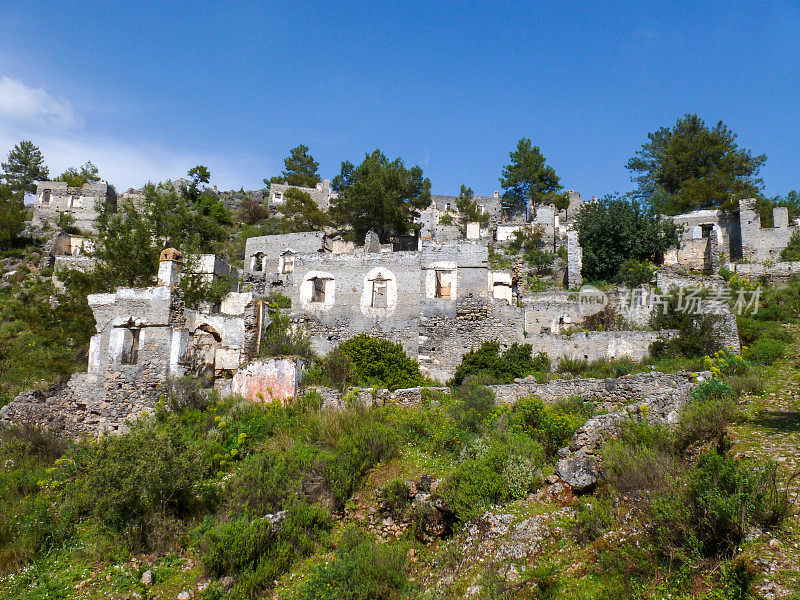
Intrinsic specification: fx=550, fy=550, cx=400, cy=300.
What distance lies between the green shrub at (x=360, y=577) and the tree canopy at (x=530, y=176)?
41087 millimetres

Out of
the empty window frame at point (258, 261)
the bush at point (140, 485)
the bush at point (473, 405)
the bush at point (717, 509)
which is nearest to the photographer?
the bush at point (717, 509)

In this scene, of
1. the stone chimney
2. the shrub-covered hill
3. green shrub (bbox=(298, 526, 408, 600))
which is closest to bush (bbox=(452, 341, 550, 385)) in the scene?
the shrub-covered hill

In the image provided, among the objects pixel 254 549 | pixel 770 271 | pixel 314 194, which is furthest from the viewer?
pixel 314 194

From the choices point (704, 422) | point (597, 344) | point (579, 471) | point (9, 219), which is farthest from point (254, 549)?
point (9, 219)

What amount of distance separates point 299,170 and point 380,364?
39.2 metres

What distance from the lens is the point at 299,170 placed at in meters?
54.3

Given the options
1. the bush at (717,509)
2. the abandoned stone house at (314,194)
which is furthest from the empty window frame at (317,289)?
the abandoned stone house at (314,194)

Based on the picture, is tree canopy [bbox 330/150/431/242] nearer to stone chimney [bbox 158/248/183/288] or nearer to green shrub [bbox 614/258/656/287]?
green shrub [bbox 614/258/656/287]

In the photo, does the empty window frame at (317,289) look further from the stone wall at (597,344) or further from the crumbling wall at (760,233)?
the crumbling wall at (760,233)

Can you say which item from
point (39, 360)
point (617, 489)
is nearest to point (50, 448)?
point (39, 360)

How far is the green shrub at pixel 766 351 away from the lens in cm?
1645

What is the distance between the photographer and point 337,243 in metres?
33.9

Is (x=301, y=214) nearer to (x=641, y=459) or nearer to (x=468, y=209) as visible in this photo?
(x=468, y=209)

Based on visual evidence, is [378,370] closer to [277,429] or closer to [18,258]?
[277,429]
